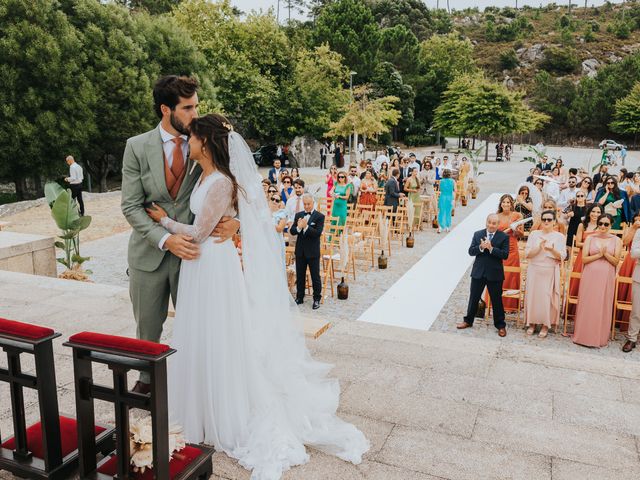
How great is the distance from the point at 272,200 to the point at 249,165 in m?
5.82

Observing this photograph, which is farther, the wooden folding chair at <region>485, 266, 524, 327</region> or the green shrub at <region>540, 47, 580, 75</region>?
the green shrub at <region>540, 47, 580, 75</region>

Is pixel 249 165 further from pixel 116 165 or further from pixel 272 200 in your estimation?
pixel 116 165

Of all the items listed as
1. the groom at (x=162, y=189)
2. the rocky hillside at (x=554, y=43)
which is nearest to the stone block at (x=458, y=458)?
the groom at (x=162, y=189)

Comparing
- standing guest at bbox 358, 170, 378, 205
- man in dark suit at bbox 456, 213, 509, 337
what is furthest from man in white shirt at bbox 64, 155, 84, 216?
man in dark suit at bbox 456, 213, 509, 337

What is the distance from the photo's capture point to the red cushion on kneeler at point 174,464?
2748 millimetres

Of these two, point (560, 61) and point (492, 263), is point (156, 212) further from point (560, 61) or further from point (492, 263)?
point (560, 61)

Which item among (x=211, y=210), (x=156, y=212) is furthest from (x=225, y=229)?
(x=156, y=212)

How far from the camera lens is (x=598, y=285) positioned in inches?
266

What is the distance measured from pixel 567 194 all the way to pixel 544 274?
566cm

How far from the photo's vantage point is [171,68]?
80.0 ft

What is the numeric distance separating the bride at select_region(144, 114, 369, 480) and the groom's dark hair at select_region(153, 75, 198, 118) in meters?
0.26

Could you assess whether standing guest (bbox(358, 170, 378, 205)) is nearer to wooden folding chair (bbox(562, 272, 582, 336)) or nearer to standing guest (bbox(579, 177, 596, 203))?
standing guest (bbox(579, 177, 596, 203))

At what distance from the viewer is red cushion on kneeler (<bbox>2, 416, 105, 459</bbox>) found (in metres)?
2.96

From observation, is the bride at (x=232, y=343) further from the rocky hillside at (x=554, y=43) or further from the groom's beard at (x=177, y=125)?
the rocky hillside at (x=554, y=43)
